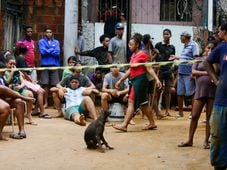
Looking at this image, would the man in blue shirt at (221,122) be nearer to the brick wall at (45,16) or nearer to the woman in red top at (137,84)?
the woman in red top at (137,84)

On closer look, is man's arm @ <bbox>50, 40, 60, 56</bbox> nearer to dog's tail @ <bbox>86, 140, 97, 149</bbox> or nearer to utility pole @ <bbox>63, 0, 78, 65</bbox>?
utility pole @ <bbox>63, 0, 78, 65</bbox>

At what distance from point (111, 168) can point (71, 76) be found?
5.02 meters

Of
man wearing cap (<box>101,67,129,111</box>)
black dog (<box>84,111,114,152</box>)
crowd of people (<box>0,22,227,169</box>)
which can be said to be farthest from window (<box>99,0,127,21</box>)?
black dog (<box>84,111,114,152</box>)

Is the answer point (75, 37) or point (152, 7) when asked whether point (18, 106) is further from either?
point (152, 7)

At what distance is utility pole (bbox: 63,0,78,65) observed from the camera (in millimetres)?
13891

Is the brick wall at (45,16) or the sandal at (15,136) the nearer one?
the sandal at (15,136)

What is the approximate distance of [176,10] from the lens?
672 inches

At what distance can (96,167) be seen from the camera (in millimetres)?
7594

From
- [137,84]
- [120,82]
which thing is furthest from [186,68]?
[137,84]

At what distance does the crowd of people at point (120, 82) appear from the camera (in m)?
8.66

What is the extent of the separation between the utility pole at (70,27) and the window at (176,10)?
12.4 feet

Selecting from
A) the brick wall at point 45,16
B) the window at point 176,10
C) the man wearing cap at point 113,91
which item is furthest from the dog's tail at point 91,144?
the window at point 176,10

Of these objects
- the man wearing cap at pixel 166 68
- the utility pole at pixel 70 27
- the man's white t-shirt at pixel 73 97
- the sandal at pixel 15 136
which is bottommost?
the sandal at pixel 15 136

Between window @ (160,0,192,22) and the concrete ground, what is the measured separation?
21.2 ft
